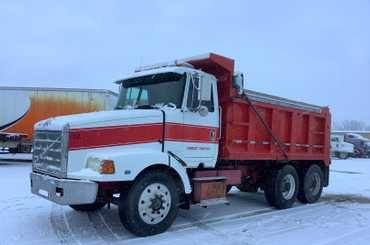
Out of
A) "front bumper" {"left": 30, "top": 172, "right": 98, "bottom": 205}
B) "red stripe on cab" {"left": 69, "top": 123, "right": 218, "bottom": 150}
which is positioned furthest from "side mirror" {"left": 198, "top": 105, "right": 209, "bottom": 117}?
"front bumper" {"left": 30, "top": 172, "right": 98, "bottom": 205}

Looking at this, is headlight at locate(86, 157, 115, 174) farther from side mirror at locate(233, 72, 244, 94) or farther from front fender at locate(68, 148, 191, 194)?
side mirror at locate(233, 72, 244, 94)

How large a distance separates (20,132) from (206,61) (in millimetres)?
16783

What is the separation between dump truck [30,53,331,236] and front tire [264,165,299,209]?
24 mm

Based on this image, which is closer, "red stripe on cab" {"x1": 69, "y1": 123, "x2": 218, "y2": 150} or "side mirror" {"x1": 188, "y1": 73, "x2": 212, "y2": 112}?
"red stripe on cab" {"x1": 69, "y1": 123, "x2": 218, "y2": 150}

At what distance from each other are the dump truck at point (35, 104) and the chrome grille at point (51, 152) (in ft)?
48.8

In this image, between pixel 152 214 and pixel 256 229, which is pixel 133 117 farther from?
pixel 256 229

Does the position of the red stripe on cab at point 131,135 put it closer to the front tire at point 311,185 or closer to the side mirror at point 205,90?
the side mirror at point 205,90

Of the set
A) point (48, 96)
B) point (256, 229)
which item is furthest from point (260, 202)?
point (48, 96)

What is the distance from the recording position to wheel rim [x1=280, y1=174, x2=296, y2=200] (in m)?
11.1

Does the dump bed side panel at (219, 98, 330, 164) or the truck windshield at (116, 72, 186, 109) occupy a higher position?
the truck windshield at (116, 72, 186, 109)

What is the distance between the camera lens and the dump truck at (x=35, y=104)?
23203mm

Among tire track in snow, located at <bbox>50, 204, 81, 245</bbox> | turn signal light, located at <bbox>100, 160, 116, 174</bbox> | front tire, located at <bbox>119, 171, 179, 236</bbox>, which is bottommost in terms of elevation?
tire track in snow, located at <bbox>50, 204, 81, 245</bbox>

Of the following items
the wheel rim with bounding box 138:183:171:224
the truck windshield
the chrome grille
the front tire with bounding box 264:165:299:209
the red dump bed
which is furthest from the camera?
the front tire with bounding box 264:165:299:209

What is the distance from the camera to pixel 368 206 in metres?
11.4
